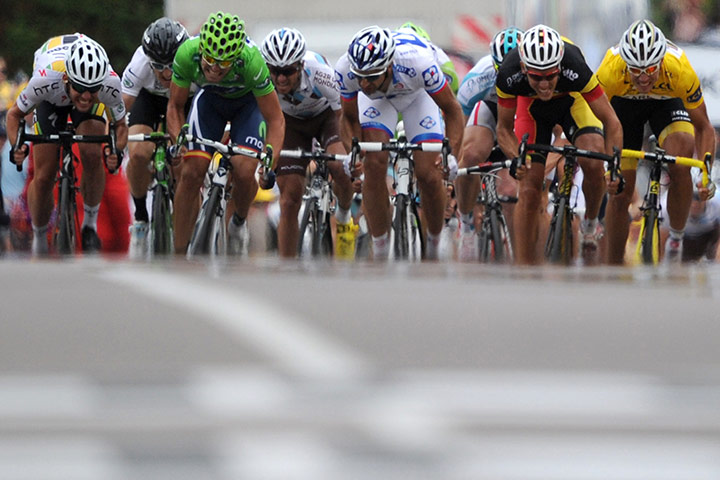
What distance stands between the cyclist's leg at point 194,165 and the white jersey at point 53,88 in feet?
1.89

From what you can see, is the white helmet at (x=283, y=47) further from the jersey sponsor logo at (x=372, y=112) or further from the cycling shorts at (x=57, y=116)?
the cycling shorts at (x=57, y=116)

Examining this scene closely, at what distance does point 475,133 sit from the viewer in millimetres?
12367

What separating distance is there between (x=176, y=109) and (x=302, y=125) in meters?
1.70

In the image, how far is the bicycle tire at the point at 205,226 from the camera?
9.55m

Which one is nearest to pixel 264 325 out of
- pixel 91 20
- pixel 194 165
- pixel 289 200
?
pixel 194 165

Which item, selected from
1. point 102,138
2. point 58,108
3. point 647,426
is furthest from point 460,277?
point 58,108

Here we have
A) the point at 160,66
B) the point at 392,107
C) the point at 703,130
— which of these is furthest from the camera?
the point at 160,66

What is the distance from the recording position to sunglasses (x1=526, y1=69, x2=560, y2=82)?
10188mm

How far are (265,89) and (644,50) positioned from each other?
8.51ft

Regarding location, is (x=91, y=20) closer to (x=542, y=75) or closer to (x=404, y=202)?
(x=404, y=202)

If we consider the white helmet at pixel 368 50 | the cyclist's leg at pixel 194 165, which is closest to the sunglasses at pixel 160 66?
the cyclist's leg at pixel 194 165

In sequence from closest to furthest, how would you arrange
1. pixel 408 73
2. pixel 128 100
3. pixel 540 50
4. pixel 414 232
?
1. pixel 540 50
2. pixel 414 232
3. pixel 408 73
4. pixel 128 100

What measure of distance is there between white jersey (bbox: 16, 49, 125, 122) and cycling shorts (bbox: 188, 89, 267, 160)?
58cm

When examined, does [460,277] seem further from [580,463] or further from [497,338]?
[580,463]
